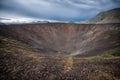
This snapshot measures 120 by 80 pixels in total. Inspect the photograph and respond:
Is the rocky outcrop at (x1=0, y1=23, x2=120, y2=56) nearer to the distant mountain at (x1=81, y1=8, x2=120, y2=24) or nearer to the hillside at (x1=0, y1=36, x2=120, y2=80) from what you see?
the distant mountain at (x1=81, y1=8, x2=120, y2=24)

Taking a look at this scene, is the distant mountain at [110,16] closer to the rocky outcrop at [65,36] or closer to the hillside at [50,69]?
the rocky outcrop at [65,36]

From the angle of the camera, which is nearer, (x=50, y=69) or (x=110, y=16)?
(x=50, y=69)

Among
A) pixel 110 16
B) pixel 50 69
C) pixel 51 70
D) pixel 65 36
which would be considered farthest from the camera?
pixel 110 16

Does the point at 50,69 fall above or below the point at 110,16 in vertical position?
below

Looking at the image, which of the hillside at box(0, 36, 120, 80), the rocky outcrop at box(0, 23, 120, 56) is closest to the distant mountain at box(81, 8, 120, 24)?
the rocky outcrop at box(0, 23, 120, 56)

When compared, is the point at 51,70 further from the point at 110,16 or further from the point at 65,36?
the point at 110,16

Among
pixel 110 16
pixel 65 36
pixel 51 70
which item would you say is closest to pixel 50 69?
pixel 51 70

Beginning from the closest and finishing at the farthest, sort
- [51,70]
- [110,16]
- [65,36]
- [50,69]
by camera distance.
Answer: [51,70] → [50,69] → [65,36] → [110,16]

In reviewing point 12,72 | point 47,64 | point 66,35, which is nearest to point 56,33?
point 66,35

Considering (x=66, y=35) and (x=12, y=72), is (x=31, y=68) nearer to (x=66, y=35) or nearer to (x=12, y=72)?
(x=12, y=72)
